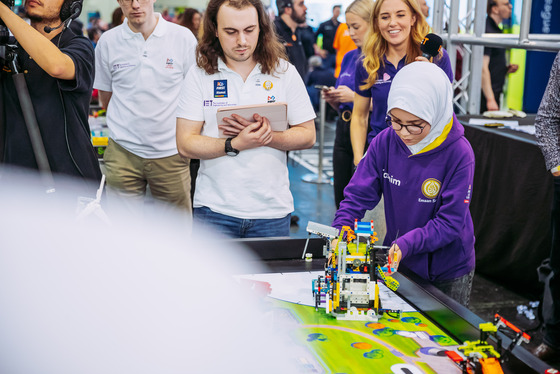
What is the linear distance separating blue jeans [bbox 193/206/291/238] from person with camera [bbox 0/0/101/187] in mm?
463

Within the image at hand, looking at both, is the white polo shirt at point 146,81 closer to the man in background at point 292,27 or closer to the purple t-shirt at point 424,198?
the purple t-shirt at point 424,198

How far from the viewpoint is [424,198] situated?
75.8 inches

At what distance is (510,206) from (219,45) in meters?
2.04

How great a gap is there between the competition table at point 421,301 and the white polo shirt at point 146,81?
137 centimetres

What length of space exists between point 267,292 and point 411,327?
36cm

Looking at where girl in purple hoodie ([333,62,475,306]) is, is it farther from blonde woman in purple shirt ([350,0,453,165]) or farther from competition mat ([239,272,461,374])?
blonde woman in purple shirt ([350,0,453,165])

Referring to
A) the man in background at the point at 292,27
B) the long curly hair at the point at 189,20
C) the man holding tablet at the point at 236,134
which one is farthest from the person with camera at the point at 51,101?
the long curly hair at the point at 189,20

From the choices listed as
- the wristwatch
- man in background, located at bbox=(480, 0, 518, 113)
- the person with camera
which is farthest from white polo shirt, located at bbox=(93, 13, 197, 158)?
man in background, located at bbox=(480, 0, 518, 113)

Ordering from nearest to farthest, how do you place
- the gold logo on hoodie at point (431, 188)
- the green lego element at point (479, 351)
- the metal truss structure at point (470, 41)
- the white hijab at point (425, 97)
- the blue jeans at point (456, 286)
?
1. the green lego element at point (479, 351)
2. the white hijab at point (425, 97)
3. the gold logo on hoodie at point (431, 188)
4. the blue jeans at point (456, 286)
5. the metal truss structure at point (470, 41)

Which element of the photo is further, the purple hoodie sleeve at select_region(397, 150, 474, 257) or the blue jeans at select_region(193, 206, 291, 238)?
the blue jeans at select_region(193, 206, 291, 238)

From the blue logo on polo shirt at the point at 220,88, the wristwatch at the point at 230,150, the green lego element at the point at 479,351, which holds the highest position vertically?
the blue logo on polo shirt at the point at 220,88

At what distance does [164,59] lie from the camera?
10.4 ft

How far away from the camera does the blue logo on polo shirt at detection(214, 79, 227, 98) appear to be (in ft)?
7.29

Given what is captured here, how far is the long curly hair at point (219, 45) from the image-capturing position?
7.28 ft
